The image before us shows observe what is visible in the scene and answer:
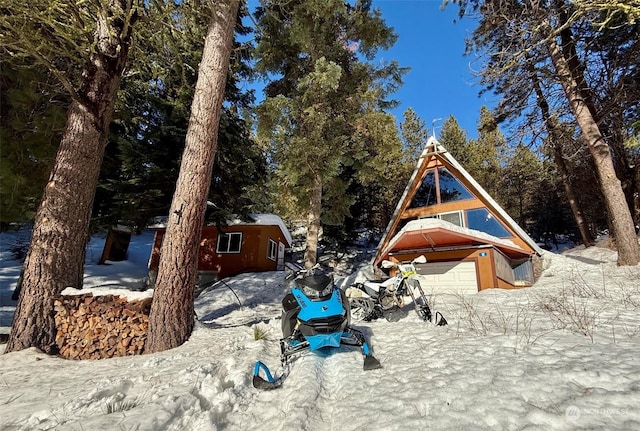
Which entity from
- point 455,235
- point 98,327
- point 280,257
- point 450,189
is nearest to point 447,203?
point 450,189

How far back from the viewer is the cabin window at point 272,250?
60.6 ft

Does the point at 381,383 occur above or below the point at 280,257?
below

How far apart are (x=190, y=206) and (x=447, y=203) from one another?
39.7 ft

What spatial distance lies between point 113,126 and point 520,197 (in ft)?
96.5

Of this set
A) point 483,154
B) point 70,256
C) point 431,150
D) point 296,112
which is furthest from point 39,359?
point 483,154

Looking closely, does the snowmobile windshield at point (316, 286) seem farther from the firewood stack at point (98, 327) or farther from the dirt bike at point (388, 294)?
the firewood stack at point (98, 327)

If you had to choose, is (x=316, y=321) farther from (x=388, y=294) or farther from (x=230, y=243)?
(x=230, y=243)

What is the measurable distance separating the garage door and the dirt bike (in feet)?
20.1

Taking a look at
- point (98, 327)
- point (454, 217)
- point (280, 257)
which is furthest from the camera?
point (280, 257)

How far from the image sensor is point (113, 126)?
37.3 feet

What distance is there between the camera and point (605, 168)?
9469 mm

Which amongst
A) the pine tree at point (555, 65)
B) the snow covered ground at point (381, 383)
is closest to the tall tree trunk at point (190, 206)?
the snow covered ground at point (381, 383)

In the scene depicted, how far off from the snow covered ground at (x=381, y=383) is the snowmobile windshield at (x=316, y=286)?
83 centimetres

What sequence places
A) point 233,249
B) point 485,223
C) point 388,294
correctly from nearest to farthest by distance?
point 388,294, point 485,223, point 233,249
